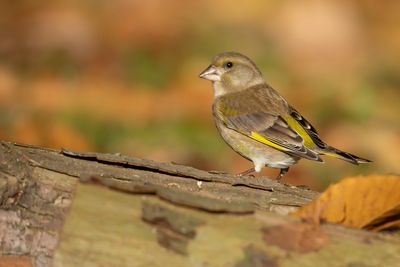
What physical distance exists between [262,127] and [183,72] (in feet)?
13.0

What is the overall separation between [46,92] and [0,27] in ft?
10.4

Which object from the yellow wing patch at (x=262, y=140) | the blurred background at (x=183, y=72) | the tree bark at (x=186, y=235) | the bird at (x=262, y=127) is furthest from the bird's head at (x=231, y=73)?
the tree bark at (x=186, y=235)

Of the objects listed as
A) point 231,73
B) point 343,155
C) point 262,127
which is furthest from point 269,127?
point 231,73

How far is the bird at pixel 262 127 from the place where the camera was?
20.9 feet

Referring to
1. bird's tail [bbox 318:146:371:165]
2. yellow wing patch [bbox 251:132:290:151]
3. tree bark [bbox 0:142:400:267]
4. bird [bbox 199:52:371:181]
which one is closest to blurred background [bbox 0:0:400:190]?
bird [bbox 199:52:371:181]

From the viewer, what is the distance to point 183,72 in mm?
10516

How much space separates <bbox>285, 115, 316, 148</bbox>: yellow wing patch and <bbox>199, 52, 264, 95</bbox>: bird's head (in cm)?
85

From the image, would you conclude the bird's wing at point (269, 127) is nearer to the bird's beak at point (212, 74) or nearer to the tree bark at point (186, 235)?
the bird's beak at point (212, 74)

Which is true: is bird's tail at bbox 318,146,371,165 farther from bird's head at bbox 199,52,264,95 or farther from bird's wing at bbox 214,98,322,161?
bird's head at bbox 199,52,264,95

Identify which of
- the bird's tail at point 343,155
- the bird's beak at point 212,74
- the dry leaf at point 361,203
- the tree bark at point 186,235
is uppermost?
the bird's beak at point 212,74

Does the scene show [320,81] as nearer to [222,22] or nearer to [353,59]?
[353,59]

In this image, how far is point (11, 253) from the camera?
349 cm

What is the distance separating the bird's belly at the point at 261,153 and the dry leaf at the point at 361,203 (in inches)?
127

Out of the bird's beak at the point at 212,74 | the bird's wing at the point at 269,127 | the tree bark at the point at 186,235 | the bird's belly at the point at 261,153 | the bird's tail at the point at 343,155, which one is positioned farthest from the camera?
the bird's beak at the point at 212,74
